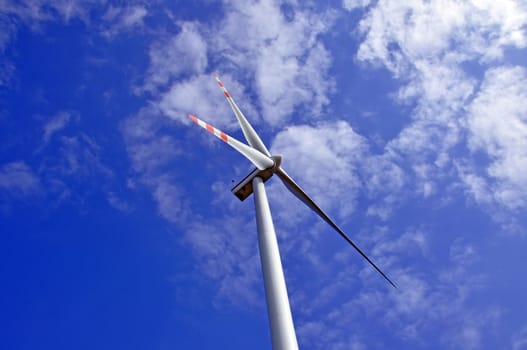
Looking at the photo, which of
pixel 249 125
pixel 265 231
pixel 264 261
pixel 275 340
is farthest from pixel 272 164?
pixel 275 340

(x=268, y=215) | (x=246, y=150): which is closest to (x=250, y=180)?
(x=246, y=150)

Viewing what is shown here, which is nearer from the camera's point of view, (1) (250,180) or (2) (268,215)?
(2) (268,215)

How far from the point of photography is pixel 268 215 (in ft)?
75.6

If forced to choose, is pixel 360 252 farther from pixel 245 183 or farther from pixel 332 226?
pixel 245 183

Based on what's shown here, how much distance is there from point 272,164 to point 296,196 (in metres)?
3.29

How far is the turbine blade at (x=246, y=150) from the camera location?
1083 inches

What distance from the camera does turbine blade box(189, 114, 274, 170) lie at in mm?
27516

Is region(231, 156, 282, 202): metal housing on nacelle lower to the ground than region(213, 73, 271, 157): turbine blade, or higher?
lower

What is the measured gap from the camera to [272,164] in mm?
27766

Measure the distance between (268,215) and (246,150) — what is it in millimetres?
5712

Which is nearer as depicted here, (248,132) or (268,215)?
(268,215)

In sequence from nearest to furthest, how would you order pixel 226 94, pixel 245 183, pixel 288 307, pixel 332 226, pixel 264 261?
pixel 288 307, pixel 264 261, pixel 245 183, pixel 332 226, pixel 226 94

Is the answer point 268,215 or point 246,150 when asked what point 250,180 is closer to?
point 246,150

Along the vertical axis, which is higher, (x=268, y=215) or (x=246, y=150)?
(x=246, y=150)
